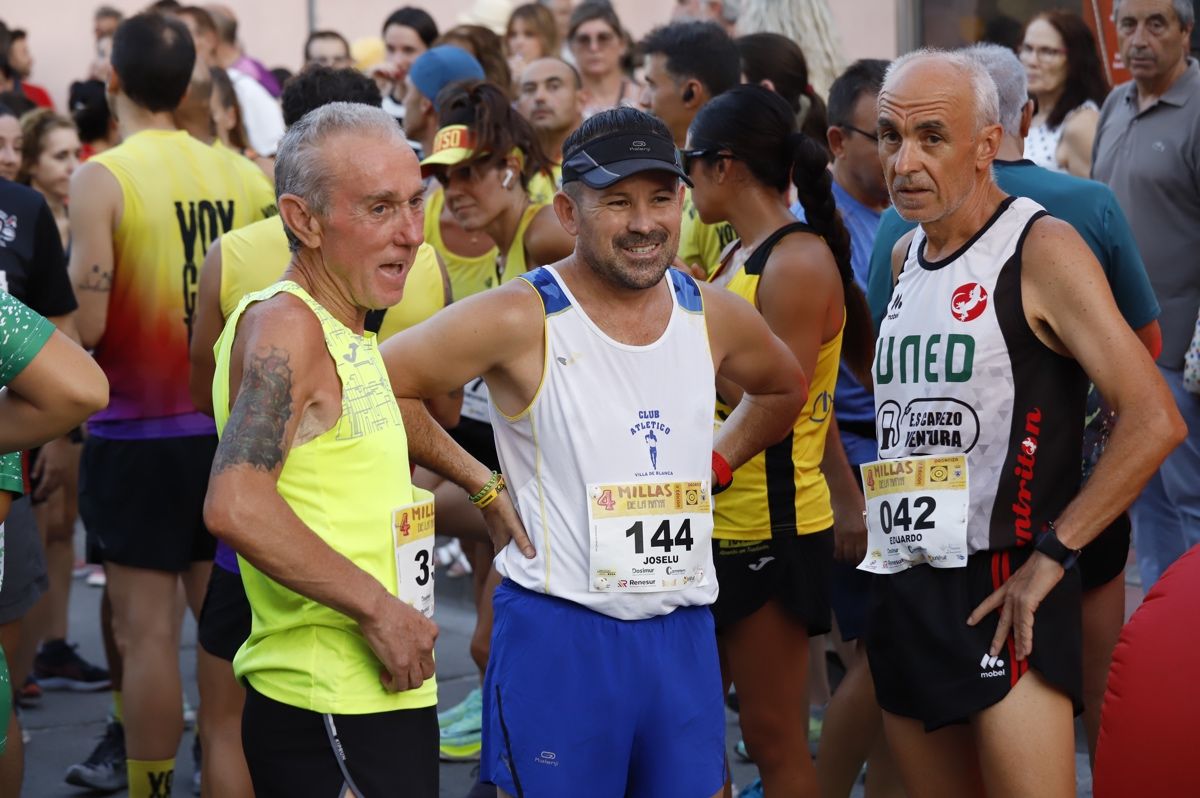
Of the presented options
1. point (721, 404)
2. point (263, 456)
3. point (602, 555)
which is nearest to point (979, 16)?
point (721, 404)

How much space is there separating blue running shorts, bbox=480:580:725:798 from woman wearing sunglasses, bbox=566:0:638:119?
5246 millimetres

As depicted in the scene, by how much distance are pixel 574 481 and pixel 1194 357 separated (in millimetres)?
3096

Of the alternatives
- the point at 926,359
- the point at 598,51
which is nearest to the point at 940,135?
the point at 926,359

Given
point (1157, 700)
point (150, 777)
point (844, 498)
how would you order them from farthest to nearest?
point (150, 777) < point (844, 498) < point (1157, 700)

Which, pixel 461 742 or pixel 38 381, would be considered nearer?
pixel 38 381

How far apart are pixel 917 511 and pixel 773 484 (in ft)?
3.00

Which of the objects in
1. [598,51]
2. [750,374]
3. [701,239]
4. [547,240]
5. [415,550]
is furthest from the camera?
[598,51]

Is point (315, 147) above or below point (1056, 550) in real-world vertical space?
above

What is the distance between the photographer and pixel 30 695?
6578mm

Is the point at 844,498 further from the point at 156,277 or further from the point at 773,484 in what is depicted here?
the point at 156,277

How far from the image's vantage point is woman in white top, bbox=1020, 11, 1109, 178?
23.0ft

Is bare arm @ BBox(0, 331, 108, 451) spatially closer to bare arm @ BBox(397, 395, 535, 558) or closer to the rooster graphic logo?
bare arm @ BBox(397, 395, 535, 558)

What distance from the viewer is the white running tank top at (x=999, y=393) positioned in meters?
3.32

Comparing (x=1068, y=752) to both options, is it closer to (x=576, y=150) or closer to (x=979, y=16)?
(x=576, y=150)
